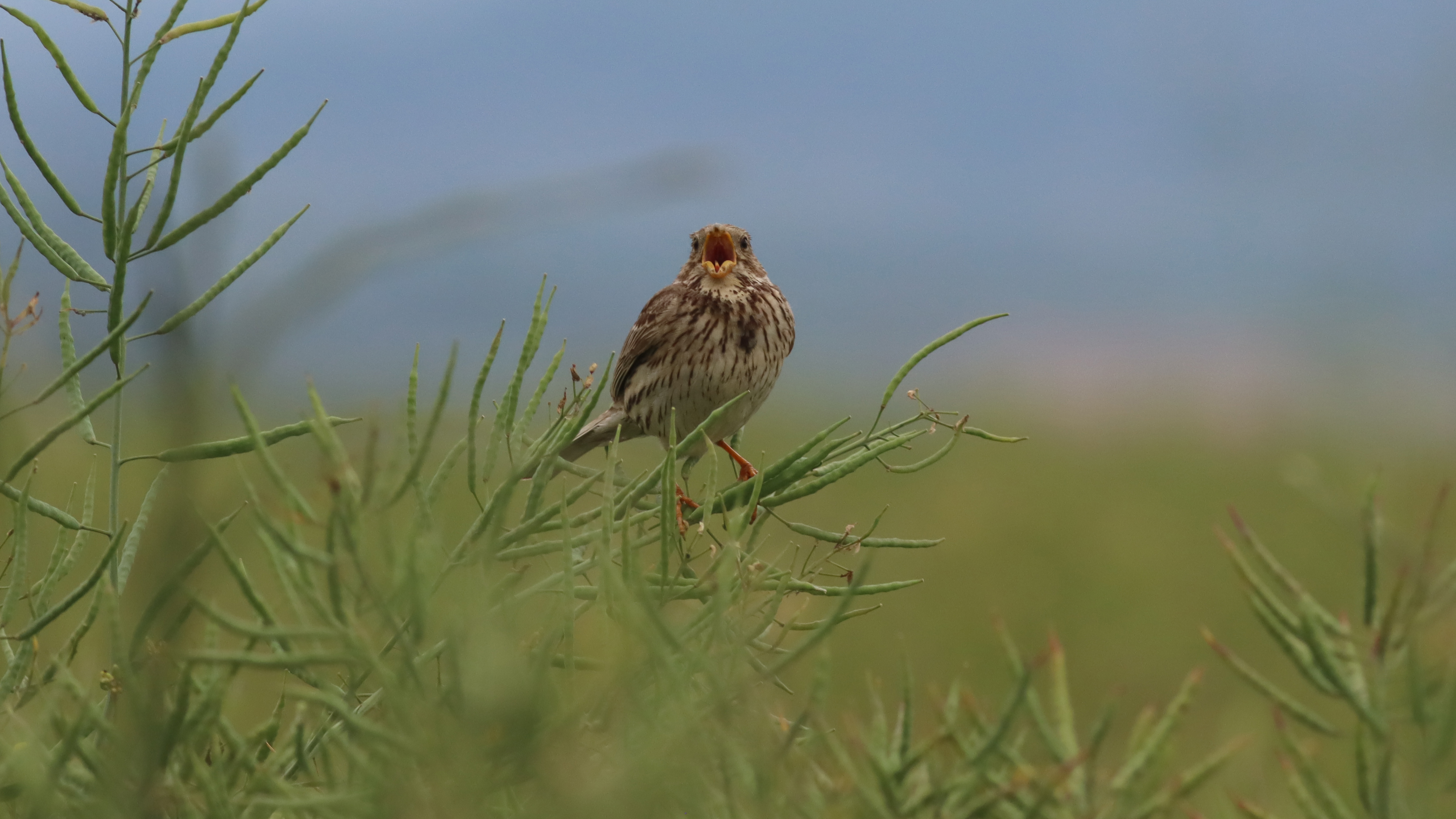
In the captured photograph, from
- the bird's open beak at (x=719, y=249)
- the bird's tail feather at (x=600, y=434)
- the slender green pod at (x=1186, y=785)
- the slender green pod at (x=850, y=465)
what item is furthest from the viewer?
the bird's open beak at (x=719, y=249)

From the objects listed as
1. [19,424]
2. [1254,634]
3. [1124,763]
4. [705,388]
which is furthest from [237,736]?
[1254,634]

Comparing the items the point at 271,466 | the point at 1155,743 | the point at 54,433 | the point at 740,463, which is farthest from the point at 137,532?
the point at 740,463

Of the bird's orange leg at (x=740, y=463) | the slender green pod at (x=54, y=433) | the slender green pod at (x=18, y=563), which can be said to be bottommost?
the slender green pod at (x=18, y=563)

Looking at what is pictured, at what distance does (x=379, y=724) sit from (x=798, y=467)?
755 mm

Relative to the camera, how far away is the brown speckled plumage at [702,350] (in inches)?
182

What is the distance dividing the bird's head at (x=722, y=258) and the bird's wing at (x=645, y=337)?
13cm

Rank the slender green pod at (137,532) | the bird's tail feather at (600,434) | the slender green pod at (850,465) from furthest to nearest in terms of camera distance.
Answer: the bird's tail feather at (600,434), the slender green pod at (850,465), the slender green pod at (137,532)

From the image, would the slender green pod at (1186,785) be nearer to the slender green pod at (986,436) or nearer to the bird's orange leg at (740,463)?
the slender green pod at (986,436)

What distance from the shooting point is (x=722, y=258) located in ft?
16.6

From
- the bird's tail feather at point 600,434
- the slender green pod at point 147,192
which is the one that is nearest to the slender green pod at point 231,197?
the slender green pod at point 147,192

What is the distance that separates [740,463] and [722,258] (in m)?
1.32

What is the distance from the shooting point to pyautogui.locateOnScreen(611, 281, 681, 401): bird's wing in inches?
189

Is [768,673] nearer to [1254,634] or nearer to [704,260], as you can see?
[704,260]

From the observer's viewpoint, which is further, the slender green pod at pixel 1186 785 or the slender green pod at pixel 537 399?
the slender green pod at pixel 537 399
